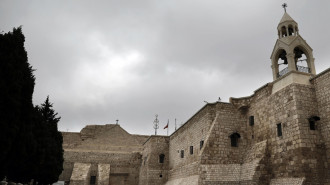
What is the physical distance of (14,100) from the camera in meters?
9.25

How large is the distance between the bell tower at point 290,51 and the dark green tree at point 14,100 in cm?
1330

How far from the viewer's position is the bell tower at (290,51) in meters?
14.9

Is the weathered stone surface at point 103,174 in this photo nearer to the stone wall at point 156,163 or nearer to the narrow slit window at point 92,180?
the narrow slit window at point 92,180

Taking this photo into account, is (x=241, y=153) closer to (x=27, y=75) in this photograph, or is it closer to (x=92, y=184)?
(x=27, y=75)

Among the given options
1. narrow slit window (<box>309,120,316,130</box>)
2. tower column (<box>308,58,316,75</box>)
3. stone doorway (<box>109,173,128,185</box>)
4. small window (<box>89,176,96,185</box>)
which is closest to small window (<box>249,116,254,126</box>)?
narrow slit window (<box>309,120,316,130</box>)

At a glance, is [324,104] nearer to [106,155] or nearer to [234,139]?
[234,139]

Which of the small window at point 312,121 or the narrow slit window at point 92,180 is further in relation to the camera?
the narrow slit window at point 92,180

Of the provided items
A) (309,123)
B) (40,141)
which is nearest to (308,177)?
(309,123)

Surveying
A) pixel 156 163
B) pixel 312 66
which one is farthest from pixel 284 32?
pixel 156 163

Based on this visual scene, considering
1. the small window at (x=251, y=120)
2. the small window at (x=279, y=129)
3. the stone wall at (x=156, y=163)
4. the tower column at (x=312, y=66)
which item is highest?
the tower column at (x=312, y=66)

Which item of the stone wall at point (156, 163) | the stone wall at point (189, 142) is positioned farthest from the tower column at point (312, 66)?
the stone wall at point (156, 163)

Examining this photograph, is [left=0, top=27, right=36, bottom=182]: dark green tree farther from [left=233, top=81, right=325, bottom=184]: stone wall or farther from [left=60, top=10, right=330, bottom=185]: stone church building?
[left=233, top=81, right=325, bottom=184]: stone wall

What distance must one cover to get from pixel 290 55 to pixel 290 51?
0.88 feet

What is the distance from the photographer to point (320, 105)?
13672mm
